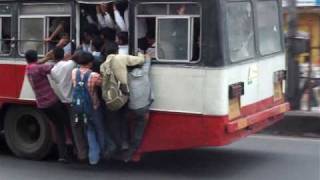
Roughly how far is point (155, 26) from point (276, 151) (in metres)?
3.04

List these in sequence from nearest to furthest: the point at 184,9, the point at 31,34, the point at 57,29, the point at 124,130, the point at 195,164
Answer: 1. the point at 184,9
2. the point at 124,130
3. the point at 57,29
4. the point at 195,164
5. the point at 31,34

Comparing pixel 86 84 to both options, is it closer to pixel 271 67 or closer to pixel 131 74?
pixel 131 74

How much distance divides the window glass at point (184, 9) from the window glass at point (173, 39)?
94mm

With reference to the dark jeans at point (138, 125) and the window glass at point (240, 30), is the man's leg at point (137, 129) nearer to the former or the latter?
the dark jeans at point (138, 125)

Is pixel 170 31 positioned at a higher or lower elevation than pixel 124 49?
higher

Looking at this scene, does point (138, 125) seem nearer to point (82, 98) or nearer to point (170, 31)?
point (82, 98)

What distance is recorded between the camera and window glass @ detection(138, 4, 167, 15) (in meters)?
7.88

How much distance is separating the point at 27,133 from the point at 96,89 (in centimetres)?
178

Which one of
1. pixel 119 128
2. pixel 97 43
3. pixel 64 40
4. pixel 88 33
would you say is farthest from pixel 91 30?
pixel 119 128

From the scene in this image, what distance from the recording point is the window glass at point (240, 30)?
26.0 feet

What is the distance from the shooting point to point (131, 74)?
26.1 feet

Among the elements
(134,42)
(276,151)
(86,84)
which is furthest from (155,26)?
(276,151)

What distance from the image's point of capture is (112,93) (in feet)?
25.9

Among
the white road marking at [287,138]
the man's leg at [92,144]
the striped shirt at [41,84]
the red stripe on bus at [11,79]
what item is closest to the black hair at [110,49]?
Result: the striped shirt at [41,84]
